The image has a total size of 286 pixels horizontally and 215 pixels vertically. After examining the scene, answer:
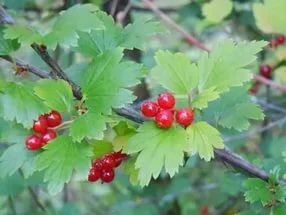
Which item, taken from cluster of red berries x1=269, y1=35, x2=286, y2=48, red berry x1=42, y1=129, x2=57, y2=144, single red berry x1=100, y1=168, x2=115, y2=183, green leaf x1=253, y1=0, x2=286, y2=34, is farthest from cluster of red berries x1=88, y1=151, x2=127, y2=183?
cluster of red berries x1=269, y1=35, x2=286, y2=48

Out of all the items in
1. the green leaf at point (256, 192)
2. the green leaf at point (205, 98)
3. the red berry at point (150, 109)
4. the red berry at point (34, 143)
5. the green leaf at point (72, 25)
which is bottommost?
the green leaf at point (256, 192)

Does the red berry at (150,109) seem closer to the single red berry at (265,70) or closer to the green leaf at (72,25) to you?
the green leaf at (72,25)

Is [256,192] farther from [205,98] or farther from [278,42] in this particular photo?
[278,42]

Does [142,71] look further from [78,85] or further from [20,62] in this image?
[20,62]

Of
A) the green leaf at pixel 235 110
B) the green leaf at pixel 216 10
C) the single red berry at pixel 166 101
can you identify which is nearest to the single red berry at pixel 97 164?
the single red berry at pixel 166 101

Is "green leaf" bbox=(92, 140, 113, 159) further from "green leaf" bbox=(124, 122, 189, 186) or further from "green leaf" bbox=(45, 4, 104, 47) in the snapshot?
"green leaf" bbox=(45, 4, 104, 47)

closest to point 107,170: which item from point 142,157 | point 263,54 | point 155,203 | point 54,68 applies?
point 142,157

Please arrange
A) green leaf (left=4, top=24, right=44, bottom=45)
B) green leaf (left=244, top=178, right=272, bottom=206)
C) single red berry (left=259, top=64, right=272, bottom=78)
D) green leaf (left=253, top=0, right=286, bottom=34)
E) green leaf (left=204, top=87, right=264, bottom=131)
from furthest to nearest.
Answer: single red berry (left=259, top=64, right=272, bottom=78) → green leaf (left=253, top=0, right=286, bottom=34) → green leaf (left=204, top=87, right=264, bottom=131) → green leaf (left=244, top=178, right=272, bottom=206) → green leaf (left=4, top=24, right=44, bottom=45)
